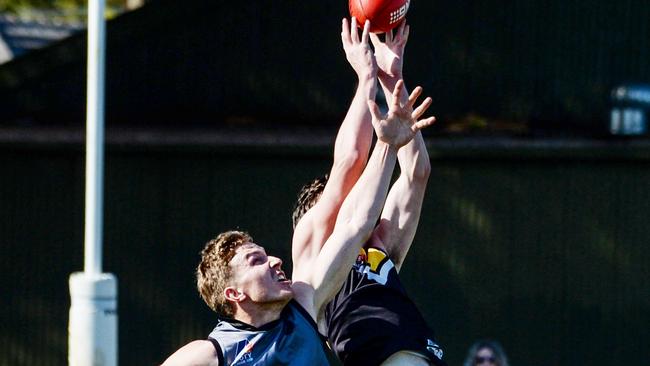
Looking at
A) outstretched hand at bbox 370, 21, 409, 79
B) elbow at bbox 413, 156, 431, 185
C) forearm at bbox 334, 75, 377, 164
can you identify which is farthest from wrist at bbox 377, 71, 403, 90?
elbow at bbox 413, 156, 431, 185

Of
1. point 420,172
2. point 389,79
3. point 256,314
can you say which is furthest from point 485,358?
point 256,314

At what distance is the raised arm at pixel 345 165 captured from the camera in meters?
5.66

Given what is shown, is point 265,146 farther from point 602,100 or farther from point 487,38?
point 602,100

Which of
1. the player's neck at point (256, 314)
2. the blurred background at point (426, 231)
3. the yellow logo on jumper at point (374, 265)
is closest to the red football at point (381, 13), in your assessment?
the yellow logo on jumper at point (374, 265)

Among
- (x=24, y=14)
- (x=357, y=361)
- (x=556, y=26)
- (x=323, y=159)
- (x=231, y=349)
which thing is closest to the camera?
→ (x=231, y=349)

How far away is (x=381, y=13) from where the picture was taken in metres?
6.33

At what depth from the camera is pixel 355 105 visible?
236 inches

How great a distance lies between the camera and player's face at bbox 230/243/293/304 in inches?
208

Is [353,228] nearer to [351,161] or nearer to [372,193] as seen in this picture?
[372,193]

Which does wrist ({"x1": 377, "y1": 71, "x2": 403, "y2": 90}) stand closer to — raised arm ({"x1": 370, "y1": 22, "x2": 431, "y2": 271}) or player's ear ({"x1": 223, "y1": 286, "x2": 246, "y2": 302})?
raised arm ({"x1": 370, "y1": 22, "x2": 431, "y2": 271})

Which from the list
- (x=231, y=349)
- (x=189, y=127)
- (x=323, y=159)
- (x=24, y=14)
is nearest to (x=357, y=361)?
(x=231, y=349)

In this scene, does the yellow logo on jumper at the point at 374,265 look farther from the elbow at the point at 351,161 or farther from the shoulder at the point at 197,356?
the shoulder at the point at 197,356

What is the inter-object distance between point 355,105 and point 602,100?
7021 mm

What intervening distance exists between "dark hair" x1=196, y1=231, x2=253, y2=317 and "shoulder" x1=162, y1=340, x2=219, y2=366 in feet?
0.82
